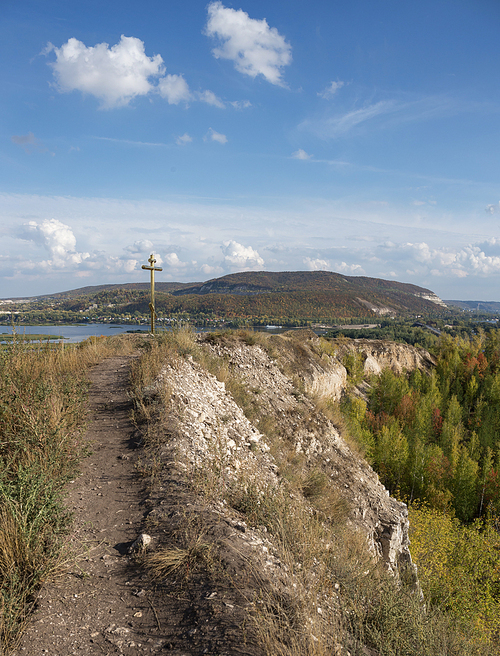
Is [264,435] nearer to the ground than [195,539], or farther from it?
nearer to the ground

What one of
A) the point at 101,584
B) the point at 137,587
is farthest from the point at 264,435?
the point at 101,584

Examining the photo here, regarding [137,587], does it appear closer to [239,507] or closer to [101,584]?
[101,584]

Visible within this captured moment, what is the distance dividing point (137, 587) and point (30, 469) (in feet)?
5.85

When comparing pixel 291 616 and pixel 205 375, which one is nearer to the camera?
pixel 291 616

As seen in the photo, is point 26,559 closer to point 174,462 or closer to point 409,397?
point 174,462

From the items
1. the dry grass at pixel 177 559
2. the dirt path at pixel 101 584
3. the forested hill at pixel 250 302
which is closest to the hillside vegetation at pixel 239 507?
the dry grass at pixel 177 559

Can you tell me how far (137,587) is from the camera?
346 cm

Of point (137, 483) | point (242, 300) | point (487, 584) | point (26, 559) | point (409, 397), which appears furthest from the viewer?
point (242, 300)

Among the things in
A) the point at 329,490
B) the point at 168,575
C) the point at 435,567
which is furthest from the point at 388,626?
the point at 435,567

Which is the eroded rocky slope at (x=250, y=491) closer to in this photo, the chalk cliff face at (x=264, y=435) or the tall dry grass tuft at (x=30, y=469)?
the chalk cliff face at (x=264, y=435)

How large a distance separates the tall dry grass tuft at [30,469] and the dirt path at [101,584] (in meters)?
0.20

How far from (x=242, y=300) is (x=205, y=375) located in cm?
10535

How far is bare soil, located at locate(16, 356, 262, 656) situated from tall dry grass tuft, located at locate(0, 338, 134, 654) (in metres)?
0.20

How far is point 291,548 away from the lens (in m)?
4.65
